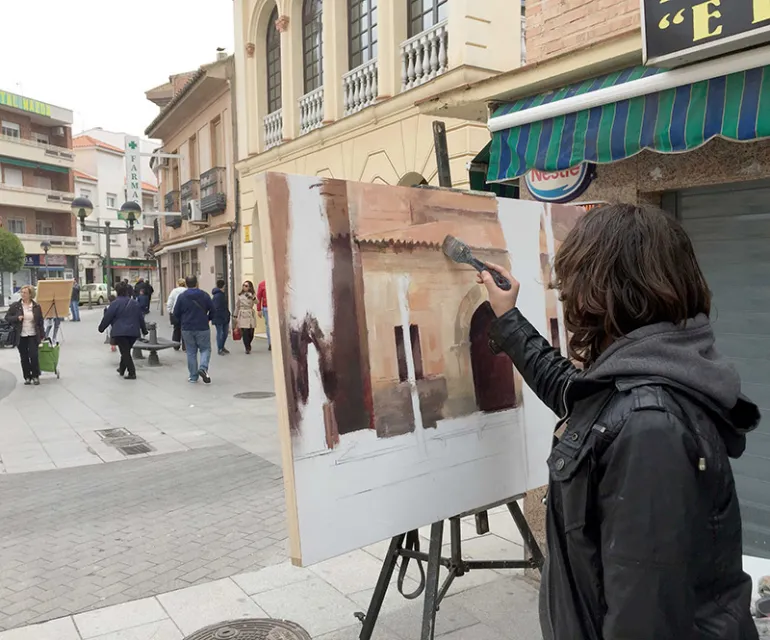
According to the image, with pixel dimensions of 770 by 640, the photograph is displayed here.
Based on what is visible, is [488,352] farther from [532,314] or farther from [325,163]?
[325,163]

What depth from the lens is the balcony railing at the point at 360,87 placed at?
40.7 feet

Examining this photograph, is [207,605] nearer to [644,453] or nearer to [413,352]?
[413,352]

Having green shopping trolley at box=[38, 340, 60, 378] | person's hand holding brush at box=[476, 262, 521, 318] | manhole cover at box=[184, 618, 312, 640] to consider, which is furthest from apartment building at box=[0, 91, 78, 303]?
person's hand holding brush at box=[476, 262, 521, 318]

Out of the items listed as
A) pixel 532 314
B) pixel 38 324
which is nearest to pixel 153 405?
pixel 38 324

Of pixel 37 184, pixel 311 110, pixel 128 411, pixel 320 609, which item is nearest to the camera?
pixel 320 609

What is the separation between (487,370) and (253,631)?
1691 mm

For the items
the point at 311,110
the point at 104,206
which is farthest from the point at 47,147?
the point at 311,110

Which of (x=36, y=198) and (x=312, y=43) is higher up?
(x=36, y=198)

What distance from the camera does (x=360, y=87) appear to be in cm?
1288

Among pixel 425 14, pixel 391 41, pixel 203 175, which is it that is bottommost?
pixel 203 175

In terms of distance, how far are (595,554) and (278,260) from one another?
45.6 inches

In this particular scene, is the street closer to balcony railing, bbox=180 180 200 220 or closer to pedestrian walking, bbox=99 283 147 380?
pedestrian walking, bbox=99 283 147 380

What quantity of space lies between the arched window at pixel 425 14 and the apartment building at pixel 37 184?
38767 mm

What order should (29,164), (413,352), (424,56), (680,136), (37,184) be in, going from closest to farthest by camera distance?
(413,352) < (680,136) < (424,56) < (29,164) < (37,184)
